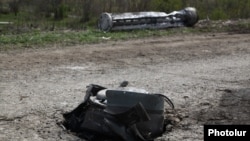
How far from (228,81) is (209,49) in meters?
3.31

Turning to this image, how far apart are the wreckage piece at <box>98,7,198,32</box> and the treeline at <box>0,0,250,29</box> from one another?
2593 millimetres

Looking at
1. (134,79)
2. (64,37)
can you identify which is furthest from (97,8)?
(134,79)

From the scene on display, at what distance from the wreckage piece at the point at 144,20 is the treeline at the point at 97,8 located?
102 inches

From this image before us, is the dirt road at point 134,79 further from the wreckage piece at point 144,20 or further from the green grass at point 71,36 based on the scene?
the wreckage piece at point 144,20

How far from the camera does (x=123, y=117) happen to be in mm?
4770

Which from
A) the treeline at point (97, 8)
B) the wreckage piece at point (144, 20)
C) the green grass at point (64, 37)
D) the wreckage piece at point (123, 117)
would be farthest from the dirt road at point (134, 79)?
the treeline at point (97, 8)

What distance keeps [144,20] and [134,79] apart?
615cm

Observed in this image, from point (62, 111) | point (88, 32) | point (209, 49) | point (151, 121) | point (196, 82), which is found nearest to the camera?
point (151, 121)

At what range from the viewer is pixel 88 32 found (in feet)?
40.4

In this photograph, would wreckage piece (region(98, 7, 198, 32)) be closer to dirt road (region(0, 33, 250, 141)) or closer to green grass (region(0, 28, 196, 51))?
green grass (region(0, 28, 196, 51))

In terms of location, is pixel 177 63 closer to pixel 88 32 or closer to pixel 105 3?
pixel 88 32

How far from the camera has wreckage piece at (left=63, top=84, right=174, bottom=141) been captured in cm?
476

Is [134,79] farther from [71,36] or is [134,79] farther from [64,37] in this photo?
[71,36]

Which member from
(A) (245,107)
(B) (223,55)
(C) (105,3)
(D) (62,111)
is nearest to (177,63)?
(B) (223,55)
